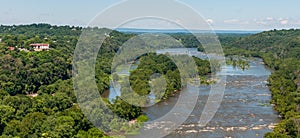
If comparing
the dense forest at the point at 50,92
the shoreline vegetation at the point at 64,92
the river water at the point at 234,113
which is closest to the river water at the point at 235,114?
the river water at the point at 234,113

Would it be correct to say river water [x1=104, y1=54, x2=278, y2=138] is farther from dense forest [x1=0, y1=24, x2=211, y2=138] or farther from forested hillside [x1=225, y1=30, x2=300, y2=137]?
dense forest [x1=0, y1=24, x2=211, y2=138]

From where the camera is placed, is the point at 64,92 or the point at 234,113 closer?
the point at 234,113

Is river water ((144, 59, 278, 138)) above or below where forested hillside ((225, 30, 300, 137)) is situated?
below

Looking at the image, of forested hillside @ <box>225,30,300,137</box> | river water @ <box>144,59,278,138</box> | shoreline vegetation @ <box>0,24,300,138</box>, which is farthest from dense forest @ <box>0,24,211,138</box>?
forested hillside @ <box>225,30,300,137</box>

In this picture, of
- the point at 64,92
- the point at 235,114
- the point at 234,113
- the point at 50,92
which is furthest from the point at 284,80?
the point at 50,92

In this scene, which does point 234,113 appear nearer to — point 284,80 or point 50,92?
point 284,80

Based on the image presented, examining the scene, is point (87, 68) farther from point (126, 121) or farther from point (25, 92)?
point (126, 121)

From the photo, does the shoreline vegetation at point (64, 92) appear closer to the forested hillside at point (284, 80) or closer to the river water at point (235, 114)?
the forested hillside at point (284, 80)

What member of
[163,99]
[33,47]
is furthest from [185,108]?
[33,47]
